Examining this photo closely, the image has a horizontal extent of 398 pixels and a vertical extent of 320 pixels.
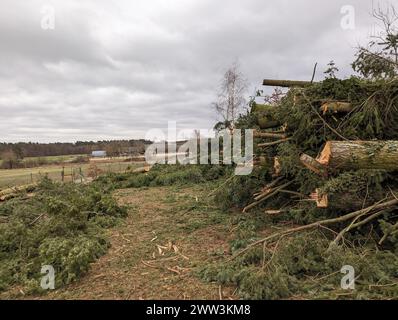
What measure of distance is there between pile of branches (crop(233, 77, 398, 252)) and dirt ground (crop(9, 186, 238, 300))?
0.78 meters

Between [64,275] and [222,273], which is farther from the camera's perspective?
[64,275]

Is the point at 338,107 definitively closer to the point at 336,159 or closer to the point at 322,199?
the point at 336,159

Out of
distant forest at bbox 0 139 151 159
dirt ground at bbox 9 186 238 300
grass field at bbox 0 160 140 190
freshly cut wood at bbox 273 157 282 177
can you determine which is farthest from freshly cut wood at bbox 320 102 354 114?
distant forest at bbox 0 139 151 159

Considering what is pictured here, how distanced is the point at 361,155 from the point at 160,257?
2.79 meters

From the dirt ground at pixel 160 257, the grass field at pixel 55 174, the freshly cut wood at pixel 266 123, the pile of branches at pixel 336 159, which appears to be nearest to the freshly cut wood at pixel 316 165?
the pile of branches at pixel 336 159

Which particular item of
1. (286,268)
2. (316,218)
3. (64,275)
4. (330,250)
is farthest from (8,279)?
(316,218)

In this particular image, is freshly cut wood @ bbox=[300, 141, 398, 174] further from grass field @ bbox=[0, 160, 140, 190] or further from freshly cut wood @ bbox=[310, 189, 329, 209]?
grass field @ bbox=[0, 160, 140, 190]

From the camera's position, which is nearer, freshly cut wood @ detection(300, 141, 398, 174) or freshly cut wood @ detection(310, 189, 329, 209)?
freshly cut wood @ detection(300, 141, 398, 174)

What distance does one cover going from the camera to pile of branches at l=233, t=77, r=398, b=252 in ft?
12.1

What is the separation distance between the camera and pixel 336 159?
11.9 ft

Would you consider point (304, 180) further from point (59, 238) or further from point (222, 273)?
point (59, 238)

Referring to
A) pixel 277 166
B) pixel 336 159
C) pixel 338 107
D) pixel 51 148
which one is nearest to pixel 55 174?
pixel 277 166

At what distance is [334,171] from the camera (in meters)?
4.14

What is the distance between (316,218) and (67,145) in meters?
40.4
